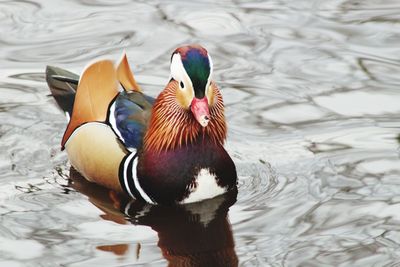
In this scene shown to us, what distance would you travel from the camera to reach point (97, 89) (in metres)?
7.21

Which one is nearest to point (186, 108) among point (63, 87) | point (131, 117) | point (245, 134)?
point (131, 117)

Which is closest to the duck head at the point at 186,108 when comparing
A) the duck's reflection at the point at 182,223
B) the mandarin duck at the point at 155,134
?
the mandarin duck at the point at 155,134

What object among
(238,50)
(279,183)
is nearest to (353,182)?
(279,183)

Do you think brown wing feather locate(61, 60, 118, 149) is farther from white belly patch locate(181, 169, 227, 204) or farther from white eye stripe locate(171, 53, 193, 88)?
white belly patch locate(181, 169, 227, 204)

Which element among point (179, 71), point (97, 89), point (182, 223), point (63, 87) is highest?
point (179, 71)

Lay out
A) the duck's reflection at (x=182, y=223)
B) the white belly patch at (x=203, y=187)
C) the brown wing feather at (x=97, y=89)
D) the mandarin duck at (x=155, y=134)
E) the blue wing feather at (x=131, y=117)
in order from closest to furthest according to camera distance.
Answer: the duck's reflection at (x=182, y=223) < the mandarin duck at (x=155, y=134) < the white belly patch at (x=203, y=187) < the blue wing feather at (x=131, y=117) < the brown wing feather at (x=97, y=89)

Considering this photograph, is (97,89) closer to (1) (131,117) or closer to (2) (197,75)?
(1) (131,117)

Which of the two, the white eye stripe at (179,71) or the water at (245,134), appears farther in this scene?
the white eye stripe at (179,71)

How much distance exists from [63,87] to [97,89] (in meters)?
0.52

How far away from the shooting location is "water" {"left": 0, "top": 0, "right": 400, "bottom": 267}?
20.7 ft

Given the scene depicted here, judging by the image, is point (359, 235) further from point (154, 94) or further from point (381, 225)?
point (154, 94)

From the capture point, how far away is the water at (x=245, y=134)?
6.32 m

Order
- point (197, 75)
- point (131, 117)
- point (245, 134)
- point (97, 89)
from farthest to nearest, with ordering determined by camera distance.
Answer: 1. point (245, 134)
2. point (97, 89)
3. point (131, 117)
4. point (197, 75)

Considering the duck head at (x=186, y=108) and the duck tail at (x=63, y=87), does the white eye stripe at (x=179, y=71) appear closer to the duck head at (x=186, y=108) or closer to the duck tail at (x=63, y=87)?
the duck head at (x=186, y=108)
